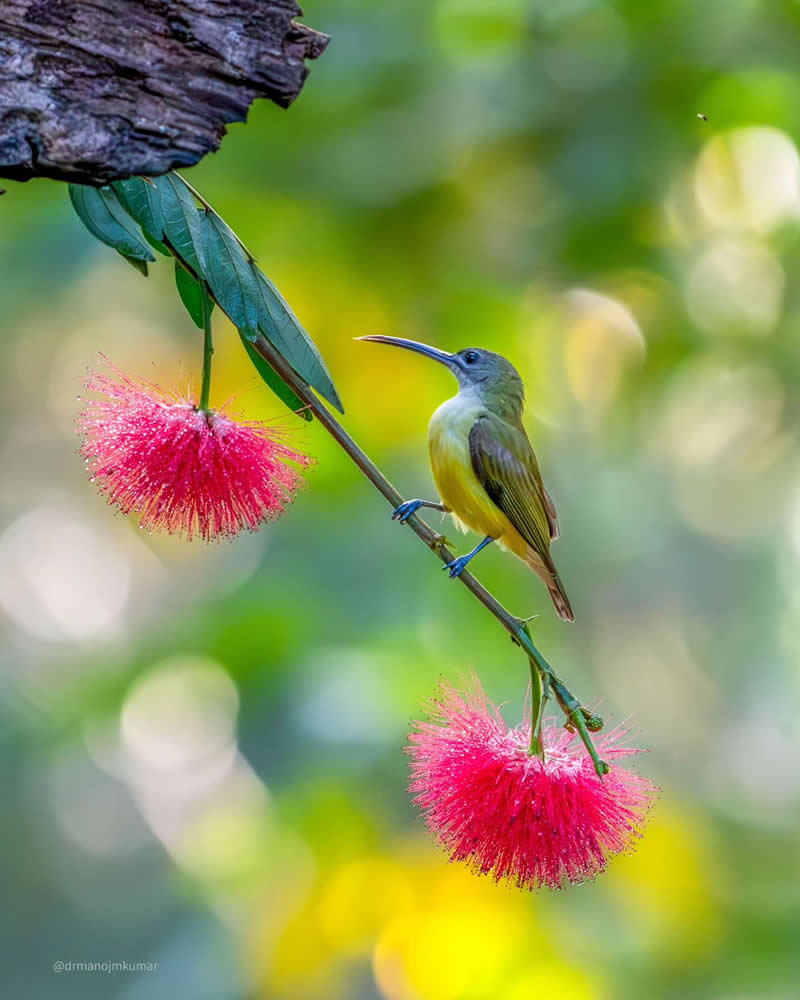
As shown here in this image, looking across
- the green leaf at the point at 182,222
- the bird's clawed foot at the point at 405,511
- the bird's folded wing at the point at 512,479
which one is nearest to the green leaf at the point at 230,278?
the green leaf at the point at 182,222

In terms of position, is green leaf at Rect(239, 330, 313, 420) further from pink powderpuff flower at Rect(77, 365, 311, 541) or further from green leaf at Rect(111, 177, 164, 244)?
green leaf at Rect(111, 177, 164, 244)

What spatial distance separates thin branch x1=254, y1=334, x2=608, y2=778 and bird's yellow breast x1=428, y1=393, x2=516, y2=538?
90 centimetres

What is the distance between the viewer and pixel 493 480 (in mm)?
3016

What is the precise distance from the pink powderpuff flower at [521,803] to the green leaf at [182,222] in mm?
937

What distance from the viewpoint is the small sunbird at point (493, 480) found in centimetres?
301

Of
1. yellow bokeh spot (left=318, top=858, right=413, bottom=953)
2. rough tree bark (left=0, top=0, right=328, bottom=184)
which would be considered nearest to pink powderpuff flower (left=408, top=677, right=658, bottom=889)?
rough tree bark (left=0, top=0, right=328, bottom=184)

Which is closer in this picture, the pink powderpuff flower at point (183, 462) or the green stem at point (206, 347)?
the green stem at point (206, 347)

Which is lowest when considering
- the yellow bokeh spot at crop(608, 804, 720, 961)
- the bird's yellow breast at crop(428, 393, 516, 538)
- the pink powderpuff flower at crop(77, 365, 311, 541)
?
the yellow bokeh spot at crop(608, 804, 720, 961)

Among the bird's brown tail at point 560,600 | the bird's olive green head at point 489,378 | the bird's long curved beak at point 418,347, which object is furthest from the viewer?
the bird's olive green head at point 489,378

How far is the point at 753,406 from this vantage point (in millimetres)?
8938

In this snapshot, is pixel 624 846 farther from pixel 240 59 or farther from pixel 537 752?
pixel 240 59

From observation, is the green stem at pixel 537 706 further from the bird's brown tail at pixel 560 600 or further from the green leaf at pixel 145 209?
the green leaf at pixel 145 209

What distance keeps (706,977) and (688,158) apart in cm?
510

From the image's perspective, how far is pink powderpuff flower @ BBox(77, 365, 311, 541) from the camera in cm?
215
